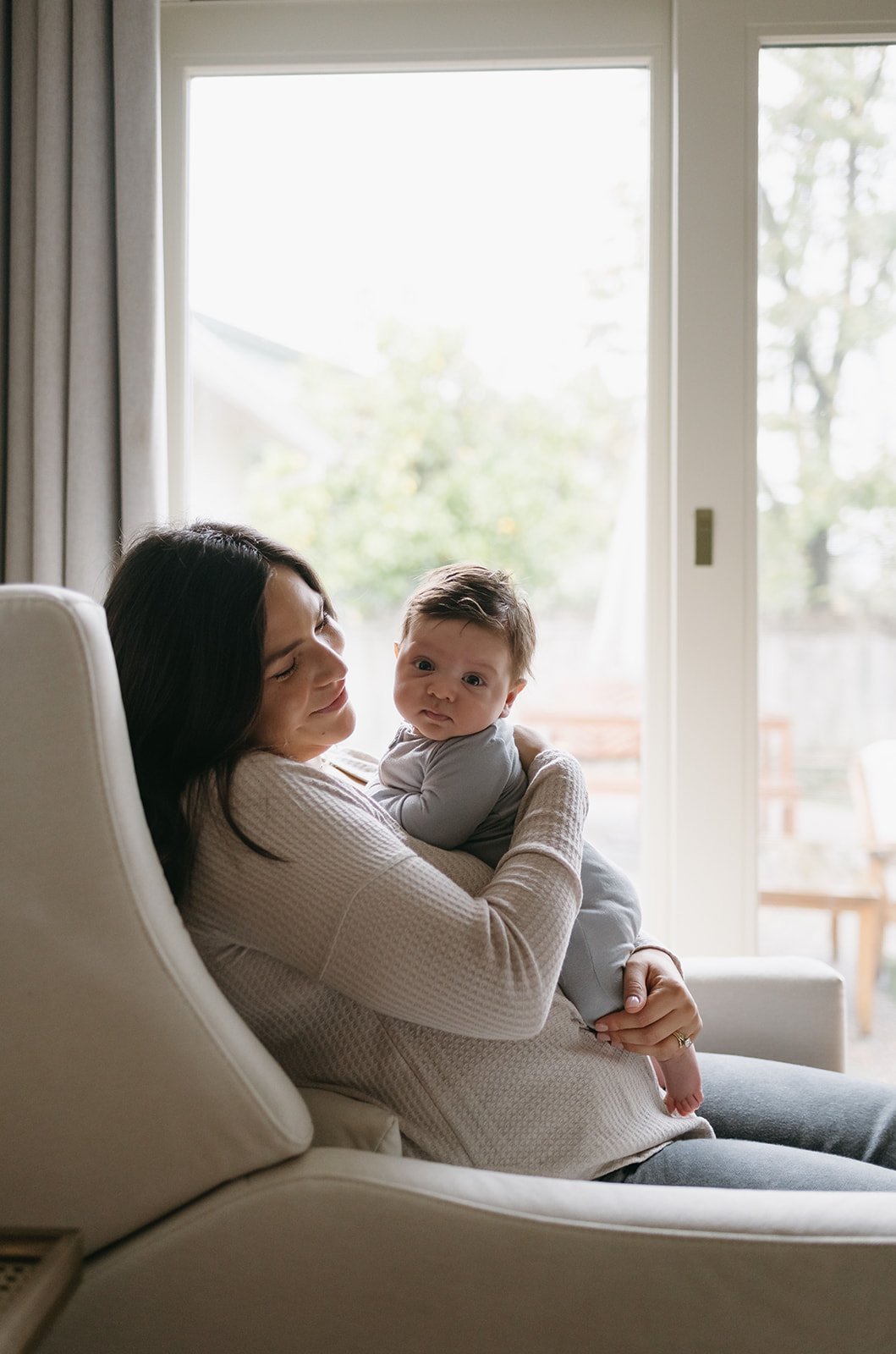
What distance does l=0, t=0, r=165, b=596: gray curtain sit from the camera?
2.13 metres

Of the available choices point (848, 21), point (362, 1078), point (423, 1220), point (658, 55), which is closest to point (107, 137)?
point (658, 55)

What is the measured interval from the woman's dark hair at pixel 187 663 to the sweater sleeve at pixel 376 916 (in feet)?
0.18

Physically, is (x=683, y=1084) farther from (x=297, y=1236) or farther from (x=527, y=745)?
(x=297, y=1236)

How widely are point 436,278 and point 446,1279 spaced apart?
6.83ft

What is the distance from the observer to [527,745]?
1.38m

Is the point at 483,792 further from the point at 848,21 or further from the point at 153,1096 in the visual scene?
the point at 848,21

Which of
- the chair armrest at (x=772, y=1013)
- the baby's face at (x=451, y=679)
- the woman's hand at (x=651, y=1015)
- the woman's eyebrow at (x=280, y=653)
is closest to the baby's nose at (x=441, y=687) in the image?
the baby's face at (x=451, y=679)

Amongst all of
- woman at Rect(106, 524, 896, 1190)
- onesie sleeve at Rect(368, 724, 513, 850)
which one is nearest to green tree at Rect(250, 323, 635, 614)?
onesie sleeve at Rect(368, 724, 513, 850)

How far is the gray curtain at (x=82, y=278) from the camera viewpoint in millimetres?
2135

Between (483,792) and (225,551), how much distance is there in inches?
15.9

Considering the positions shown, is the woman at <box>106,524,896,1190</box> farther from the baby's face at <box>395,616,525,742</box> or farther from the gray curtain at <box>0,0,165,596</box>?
the gray curtain at <box>0,0,165,596</box>

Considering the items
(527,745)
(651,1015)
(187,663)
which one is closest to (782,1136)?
(651,1015)

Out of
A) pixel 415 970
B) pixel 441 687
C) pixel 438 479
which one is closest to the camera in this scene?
pixel 415 970

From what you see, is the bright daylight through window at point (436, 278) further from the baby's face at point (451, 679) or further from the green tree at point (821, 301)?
the baby's face at point (451, 679)
